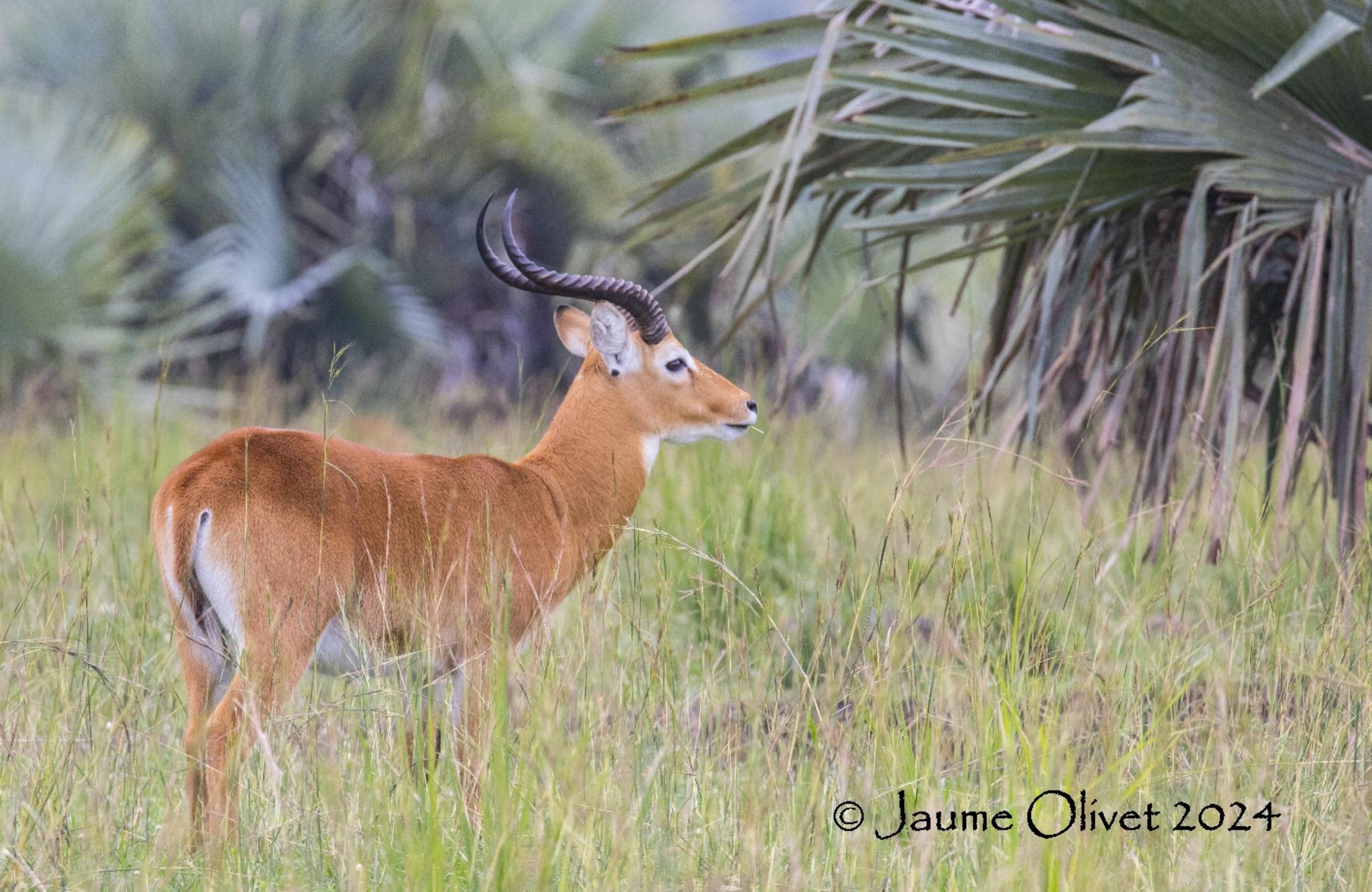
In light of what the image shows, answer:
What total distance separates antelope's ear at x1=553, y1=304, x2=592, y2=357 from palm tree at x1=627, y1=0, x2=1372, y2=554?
398mm

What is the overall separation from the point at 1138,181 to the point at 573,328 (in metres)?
1.36

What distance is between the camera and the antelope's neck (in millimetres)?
3109

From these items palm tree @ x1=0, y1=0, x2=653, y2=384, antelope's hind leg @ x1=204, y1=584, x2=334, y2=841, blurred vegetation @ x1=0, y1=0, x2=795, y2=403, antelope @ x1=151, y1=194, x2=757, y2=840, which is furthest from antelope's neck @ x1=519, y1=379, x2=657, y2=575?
palm tree @ x1=0, y1=0, x2=653, y2=384

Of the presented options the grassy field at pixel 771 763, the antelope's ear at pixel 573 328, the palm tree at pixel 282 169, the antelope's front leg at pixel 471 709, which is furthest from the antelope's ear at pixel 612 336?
the palm tree at pixel 282 169

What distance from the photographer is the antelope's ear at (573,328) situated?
3.43 meters

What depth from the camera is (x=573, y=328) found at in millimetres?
3445

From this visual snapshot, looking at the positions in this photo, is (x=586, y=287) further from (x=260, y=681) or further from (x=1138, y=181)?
(x=1138, y=181)

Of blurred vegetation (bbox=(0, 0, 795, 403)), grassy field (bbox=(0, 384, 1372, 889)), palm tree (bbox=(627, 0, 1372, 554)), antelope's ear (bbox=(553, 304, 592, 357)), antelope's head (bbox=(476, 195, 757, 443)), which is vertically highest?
blurred vegetation (bbox=(0, 0, 795, 403))

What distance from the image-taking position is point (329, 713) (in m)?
2.25

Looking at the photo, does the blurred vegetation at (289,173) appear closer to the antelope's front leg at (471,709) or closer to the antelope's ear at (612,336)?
the antelope's ear at (612,336)

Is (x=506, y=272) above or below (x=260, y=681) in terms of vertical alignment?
above

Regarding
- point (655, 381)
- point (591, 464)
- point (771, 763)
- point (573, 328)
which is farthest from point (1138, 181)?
point (771, 763)

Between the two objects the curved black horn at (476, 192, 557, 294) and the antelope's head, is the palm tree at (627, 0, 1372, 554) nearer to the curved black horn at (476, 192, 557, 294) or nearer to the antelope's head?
the antelope's head

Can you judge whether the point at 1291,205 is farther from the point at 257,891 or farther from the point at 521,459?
the point at 257,891
